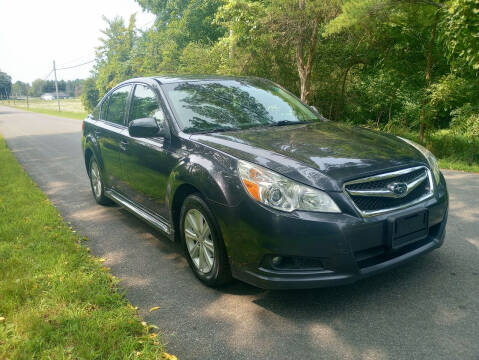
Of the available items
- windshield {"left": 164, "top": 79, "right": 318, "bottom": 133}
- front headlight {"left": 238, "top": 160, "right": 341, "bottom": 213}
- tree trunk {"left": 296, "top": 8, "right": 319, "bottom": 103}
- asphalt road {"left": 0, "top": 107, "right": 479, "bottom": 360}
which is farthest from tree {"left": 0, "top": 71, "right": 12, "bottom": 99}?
front headlight {"left": 238, "top": 160, "right": 341, "bottom": 213}

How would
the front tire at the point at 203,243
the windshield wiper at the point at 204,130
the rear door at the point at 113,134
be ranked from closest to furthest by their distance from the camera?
the front tire at the point at 203,243, the windshield wiper at the point at 204,130, the rear door at the point at 113,134

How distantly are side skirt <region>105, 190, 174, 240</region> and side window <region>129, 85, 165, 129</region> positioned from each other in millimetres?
922

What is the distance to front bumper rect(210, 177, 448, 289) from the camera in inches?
110

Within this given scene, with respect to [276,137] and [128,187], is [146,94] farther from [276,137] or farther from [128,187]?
[276,137]

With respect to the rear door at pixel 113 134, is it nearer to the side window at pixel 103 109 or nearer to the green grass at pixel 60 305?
the side window at pixel 103 109

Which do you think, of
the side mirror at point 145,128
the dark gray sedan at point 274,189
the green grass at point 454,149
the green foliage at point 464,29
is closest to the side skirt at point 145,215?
the dark gray sedan at point 274,189

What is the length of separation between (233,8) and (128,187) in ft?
33.0

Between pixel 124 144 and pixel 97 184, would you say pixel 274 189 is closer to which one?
pixel 124 144

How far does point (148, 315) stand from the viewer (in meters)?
3.16

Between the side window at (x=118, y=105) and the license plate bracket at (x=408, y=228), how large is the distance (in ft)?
11.3

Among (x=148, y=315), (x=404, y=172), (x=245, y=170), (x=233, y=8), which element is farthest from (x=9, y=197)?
(x=233, y=8)

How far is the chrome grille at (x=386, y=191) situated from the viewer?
114 inches

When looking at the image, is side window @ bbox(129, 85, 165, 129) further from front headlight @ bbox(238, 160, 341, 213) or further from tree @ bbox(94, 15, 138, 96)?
tree @ bbox(94, 15, 138, 96)

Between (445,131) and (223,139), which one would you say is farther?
(445,131)
